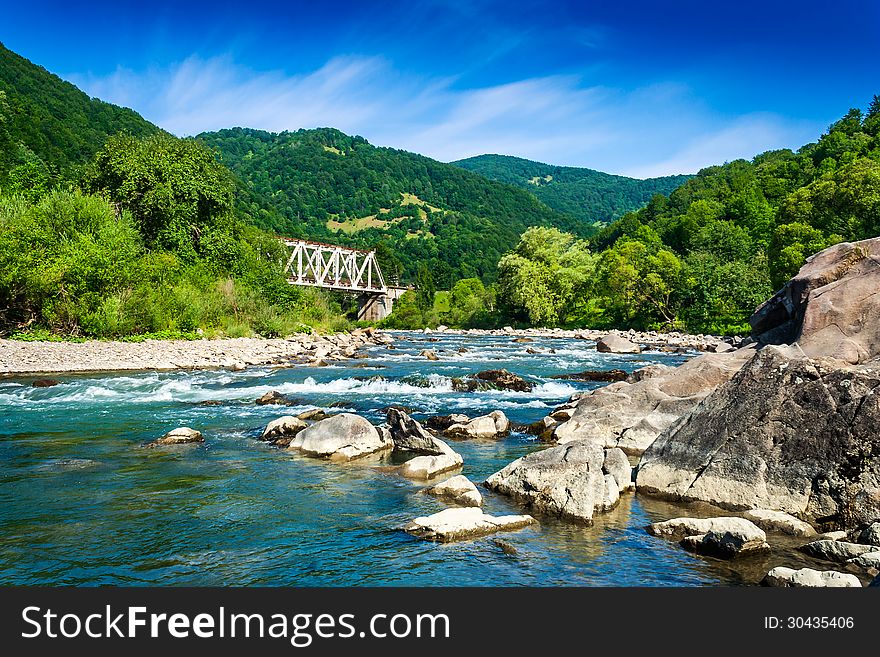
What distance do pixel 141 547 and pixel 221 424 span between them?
928 centimetres

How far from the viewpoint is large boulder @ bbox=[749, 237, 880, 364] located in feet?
46.8

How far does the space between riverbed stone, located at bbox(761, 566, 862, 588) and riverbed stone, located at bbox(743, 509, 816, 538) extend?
1853mm

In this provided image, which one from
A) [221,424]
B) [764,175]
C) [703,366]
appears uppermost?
[764,175]

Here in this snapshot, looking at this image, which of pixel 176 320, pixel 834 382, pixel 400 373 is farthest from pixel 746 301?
pixel 834 382

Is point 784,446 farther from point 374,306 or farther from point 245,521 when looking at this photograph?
point 374,306

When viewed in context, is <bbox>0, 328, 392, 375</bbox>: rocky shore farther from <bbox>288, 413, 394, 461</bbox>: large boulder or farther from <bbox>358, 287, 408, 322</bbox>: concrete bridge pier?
<bbox>358, 287, 408, 322</bbox>: concrete bridge pier

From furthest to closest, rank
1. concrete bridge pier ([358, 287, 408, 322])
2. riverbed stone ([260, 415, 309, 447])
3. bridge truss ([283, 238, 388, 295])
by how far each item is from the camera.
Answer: concrete bridge pier ([358, 287, 408, 322])
bridge truss ([283, 238, 388, 295])
riverbed stone ([260, 415, 309, 447])

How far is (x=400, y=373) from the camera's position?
29859mm

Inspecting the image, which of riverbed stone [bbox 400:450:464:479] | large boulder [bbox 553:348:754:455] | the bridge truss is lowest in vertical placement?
riverbed stone [bbox 400:450:464:479]

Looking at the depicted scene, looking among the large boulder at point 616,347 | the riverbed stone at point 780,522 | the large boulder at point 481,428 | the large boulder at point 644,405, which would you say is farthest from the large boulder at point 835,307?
the large boulder at point 616,347

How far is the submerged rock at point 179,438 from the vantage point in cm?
1435

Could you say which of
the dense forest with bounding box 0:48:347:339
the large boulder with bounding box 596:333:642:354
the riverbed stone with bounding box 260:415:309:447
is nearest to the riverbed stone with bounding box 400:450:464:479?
the riverbed stone with bounding box 260:415:309:447
